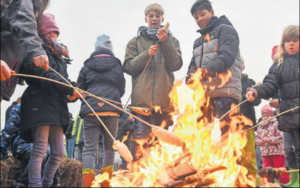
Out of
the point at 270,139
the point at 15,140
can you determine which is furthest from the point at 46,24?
the point at 270,139

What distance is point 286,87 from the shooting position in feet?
15.6

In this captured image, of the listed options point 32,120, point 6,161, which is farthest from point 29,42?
point 6,161

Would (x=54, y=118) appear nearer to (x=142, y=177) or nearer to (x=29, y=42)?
(x=29, y=42)

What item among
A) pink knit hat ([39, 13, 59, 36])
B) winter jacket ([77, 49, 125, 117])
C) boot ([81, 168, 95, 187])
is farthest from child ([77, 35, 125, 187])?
pink knit hat ([39, 13, 59, 36])

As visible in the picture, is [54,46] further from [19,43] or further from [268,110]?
[268,110]

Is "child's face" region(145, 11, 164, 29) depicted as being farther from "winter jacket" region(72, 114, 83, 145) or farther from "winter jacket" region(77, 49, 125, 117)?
"winter jacket" region(72, 114, 83, 145)

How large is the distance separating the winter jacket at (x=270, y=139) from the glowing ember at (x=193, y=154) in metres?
3.07

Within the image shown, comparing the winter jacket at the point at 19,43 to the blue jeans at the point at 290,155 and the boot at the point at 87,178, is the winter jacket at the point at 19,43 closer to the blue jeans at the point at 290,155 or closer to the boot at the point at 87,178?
the boot at the point at 87,178

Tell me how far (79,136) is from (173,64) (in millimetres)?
5101

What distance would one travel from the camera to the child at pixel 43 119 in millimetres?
3910

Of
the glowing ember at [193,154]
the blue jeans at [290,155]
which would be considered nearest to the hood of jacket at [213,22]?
the glowing ember at [193,154]

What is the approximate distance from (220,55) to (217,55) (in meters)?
0.09

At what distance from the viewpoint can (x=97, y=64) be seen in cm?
555

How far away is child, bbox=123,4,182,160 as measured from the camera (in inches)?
207
